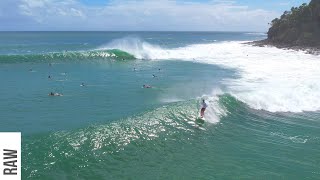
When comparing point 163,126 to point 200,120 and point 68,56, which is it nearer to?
point 200,120

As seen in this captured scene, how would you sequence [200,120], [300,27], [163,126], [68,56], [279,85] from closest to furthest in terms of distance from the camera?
[163,126] → [200,120] → [279,85] → [68,56] → [300,27]

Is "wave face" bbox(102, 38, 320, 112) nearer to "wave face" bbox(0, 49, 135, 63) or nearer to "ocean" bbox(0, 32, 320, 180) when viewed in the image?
"ocean" bbox(0, 32, 320, 180)

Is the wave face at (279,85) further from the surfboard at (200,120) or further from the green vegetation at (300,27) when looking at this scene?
the green vegetation at (300,27)

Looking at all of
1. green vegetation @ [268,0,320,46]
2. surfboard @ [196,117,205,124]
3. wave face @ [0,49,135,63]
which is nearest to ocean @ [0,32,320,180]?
surfboard @ [196,117,205,124]

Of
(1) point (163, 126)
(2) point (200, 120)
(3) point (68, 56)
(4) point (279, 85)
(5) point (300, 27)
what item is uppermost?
(5) point (300, 27)

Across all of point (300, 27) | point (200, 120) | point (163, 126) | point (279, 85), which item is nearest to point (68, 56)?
point (279, 85)

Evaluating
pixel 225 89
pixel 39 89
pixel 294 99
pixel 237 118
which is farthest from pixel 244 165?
pixel 39 89
